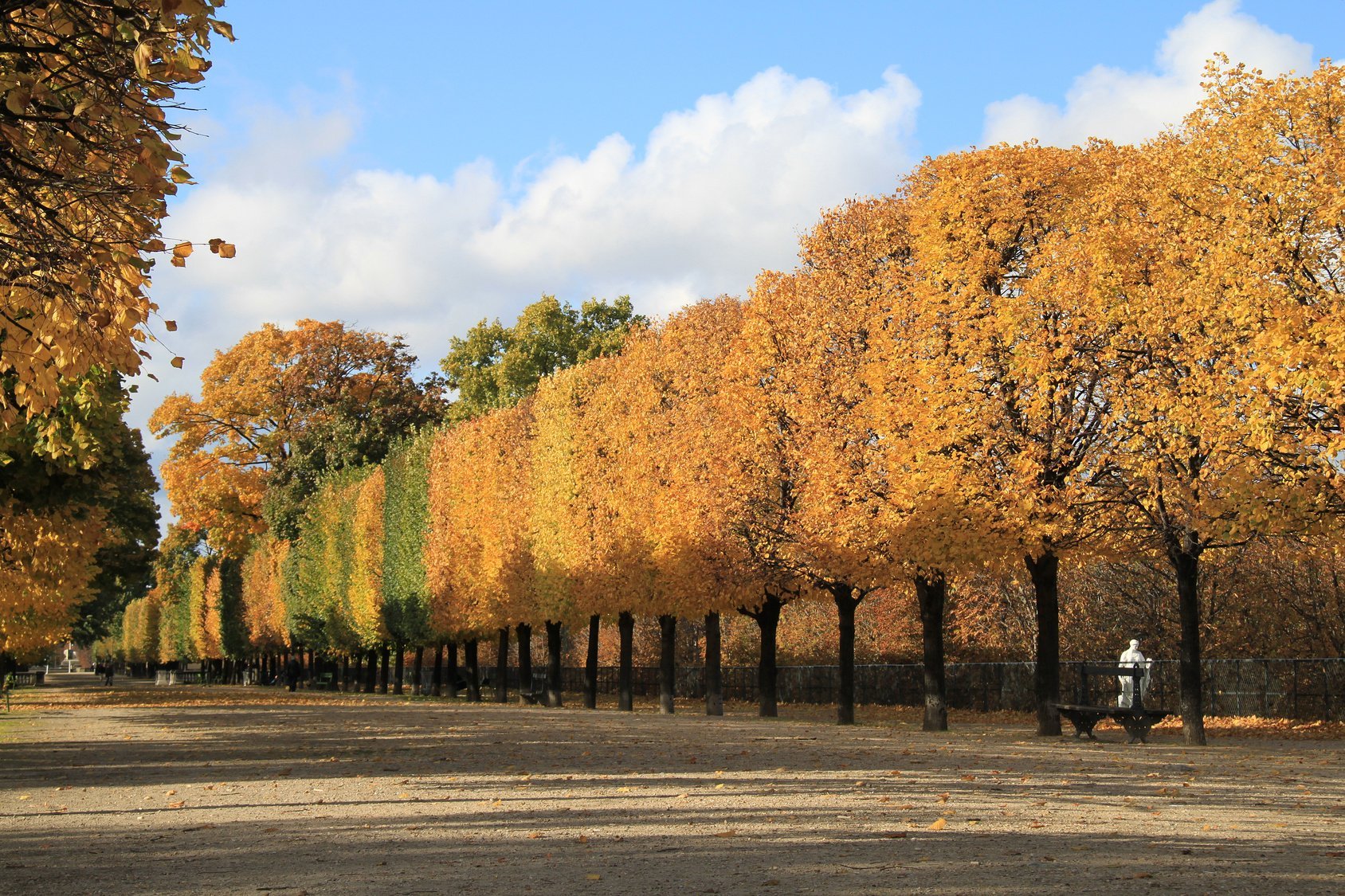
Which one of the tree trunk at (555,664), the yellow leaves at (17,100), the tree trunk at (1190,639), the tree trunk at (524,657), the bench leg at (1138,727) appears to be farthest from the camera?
the tree trunk at (524,657)

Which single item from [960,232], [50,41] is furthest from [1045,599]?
[50,41]

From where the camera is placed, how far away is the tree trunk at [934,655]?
26.0 metres

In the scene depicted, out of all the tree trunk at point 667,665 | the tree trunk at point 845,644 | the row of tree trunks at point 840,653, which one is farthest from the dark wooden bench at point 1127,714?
the tree trunk at point 667,665

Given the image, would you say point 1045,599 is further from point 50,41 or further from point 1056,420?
point 50,41

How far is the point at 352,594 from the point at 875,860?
5276cm

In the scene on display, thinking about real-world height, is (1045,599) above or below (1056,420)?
below

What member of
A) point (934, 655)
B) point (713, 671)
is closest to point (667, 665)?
point (713, 671)

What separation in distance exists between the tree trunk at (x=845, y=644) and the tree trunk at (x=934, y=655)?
2259 mm

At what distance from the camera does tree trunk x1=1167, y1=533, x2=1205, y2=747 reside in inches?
873

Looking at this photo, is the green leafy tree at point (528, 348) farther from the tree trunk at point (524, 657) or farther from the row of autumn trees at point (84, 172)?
the row of autumn trees at point (84, 172)

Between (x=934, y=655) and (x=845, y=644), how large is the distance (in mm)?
3102

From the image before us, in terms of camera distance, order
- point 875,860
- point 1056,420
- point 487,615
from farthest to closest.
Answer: point 487,615 < point 1056,420 < point 875,860

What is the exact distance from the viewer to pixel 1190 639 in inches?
874

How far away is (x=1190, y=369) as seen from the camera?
20.8m
